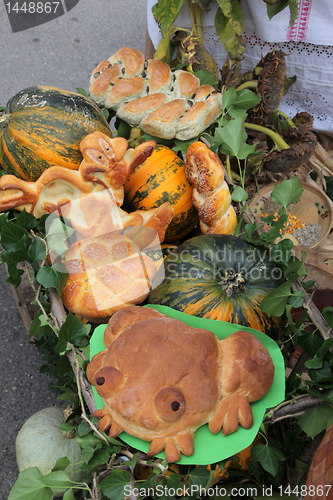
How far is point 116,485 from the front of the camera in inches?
25.7

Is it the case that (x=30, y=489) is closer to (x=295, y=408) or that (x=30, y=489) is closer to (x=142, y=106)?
(x=295, y=408)

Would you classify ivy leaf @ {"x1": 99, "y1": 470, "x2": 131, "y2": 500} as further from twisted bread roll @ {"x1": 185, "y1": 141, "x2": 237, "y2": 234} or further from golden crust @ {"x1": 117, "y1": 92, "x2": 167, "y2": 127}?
golden crust @ {"x1": 117, "y1": 92, "x2": 167, "y2": 127}

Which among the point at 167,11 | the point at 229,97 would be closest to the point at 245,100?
the point at 229,97

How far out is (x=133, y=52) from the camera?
4.33 feet

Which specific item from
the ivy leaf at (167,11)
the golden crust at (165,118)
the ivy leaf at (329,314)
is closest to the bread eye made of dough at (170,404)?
the ivy leaf at (329,314)

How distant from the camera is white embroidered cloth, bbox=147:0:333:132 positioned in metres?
1.56

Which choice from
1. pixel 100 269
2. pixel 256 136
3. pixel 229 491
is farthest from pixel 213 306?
pixel 256 136

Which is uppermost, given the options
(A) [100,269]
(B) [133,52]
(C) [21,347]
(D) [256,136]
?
(B) [133,52]

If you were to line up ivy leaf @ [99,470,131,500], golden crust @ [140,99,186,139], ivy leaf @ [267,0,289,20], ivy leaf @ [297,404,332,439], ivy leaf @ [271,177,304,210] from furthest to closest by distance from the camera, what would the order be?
1. ivy leaf @ [267,0,289,20]
2. golden crust @ [140,99,186,139]
3. ivy leaf @ [271,177,304,210]
4. ivy leaf @ [297,404,332,439]
5. ivy leaf @ [99,470,131,500]

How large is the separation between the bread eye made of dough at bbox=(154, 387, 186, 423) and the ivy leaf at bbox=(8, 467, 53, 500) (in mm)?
242

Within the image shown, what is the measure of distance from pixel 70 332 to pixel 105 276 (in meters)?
0.16

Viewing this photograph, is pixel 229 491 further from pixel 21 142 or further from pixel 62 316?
pixel 21 142

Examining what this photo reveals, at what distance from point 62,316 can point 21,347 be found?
2.76 ft

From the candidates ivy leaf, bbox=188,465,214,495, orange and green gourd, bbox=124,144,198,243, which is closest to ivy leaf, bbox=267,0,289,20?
orange and green gourd, bbox=124,144,198,243
